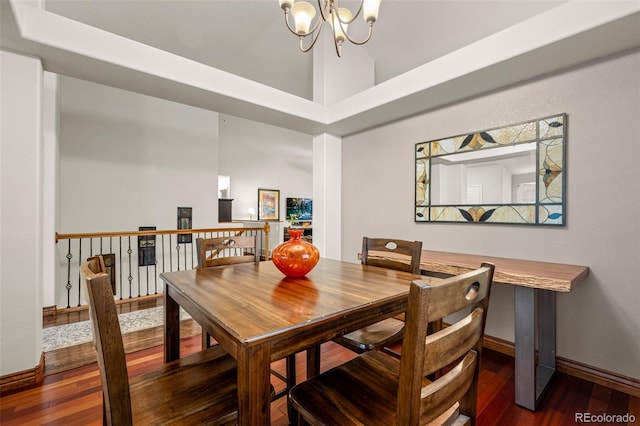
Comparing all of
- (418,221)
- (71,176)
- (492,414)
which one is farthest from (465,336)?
(71,176)

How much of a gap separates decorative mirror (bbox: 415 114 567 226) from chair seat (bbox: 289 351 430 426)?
176 centimetres

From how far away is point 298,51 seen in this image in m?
4.34

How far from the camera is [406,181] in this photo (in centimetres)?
309

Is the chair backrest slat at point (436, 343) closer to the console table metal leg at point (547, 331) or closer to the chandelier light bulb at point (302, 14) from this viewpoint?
the console table metal leg at point (547, 331)

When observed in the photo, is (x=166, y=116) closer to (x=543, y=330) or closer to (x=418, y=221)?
(x=418, y=221)

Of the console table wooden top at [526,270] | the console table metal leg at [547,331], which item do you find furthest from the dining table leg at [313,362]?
the console table metal leg at [547,331]

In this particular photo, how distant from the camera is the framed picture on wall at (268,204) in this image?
9.08 meters

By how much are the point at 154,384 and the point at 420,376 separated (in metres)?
0.96

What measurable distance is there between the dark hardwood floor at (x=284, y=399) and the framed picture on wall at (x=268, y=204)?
6.90 metres

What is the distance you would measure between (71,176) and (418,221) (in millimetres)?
4815

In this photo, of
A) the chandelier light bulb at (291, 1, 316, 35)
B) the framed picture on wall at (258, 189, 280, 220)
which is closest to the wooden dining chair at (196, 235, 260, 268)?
the chandelier light bulb at (291, 1, 316, 35)

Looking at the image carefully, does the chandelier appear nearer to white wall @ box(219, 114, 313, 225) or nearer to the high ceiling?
the high ceiling

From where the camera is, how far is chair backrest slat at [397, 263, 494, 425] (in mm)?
700

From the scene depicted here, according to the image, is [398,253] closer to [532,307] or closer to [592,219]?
[532,307]
